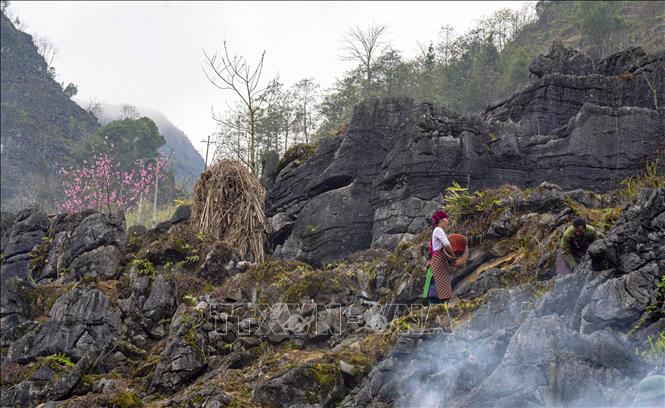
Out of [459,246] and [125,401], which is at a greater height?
[459,246]

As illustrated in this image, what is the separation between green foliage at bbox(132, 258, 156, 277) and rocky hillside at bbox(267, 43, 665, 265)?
3145mm

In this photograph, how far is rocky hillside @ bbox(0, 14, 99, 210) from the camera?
238 ft

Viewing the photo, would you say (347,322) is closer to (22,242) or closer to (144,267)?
(144,267)

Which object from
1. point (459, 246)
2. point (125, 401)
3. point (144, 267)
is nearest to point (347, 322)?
point (459, 246)

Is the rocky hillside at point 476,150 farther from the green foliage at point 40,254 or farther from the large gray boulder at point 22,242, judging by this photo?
the large gray boulder at point 22,242

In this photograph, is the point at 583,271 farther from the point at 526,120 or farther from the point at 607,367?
the point at 526,120

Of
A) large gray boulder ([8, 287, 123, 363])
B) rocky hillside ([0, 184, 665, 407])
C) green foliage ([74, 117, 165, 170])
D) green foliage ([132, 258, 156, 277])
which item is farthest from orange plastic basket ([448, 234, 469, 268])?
green foliage ([74, 117, 165, 170])

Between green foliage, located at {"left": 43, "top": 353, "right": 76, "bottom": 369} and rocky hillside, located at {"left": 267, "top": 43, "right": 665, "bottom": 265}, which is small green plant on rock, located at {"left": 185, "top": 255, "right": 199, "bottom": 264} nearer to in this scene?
rocky hillside, located at {"left": 267, "top": 43, "right": 665, "bottom": 265}

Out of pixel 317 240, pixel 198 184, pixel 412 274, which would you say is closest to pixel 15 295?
pixel 198 184

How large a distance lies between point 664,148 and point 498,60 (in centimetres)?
2899

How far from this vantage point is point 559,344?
820cm

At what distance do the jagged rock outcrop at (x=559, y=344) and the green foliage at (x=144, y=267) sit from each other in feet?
22.4

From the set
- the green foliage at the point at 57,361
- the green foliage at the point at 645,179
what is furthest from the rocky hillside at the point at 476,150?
the green foliage at the point at 57,361

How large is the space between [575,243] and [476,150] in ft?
20.3
